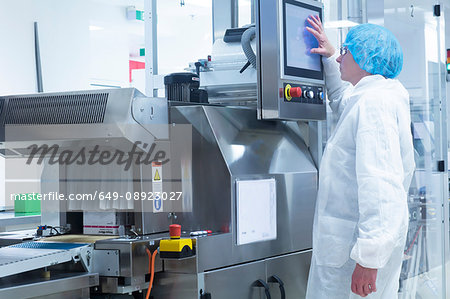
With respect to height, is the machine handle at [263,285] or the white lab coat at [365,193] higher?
the white lab coat at [365,193]

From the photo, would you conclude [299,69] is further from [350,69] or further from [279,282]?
[279,282]

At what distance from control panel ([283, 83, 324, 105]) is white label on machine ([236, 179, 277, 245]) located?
0.28 meters

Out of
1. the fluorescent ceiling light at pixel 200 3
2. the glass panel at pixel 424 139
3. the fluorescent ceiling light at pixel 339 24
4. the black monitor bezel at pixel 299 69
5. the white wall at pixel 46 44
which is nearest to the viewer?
the black monitor bezel at pixel 299 69

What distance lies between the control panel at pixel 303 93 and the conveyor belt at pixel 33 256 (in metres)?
0.77

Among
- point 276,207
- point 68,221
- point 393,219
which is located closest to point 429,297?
point 276,207

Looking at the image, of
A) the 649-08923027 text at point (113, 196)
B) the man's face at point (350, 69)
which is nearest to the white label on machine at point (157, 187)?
the 649-08923027 text at point (113, 196)

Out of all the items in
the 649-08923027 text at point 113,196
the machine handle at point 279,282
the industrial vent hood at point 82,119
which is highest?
the industrial vent hood at point 82,119

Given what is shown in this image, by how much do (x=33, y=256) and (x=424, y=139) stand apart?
222 centimetres

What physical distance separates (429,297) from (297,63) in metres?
1.70

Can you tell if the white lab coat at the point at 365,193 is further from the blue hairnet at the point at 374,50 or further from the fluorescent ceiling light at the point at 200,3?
the fluorescent ceiling light at the point at 200,3

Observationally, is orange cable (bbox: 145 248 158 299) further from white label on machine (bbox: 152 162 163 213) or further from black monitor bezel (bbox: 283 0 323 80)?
black monitor bezel (bbox: 283 0 323 80)

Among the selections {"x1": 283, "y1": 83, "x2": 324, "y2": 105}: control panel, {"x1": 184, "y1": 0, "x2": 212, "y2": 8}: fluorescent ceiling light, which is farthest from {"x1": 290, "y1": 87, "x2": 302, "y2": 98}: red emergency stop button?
{"x1": 184, "y1": 0, "x2": 212, "y2": 8}: fluorescent ceiling light

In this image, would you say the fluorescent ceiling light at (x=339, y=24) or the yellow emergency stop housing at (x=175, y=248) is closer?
the yellow emergency stop housing at (x=175, y=248)

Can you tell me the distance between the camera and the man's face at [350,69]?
1.84 m
